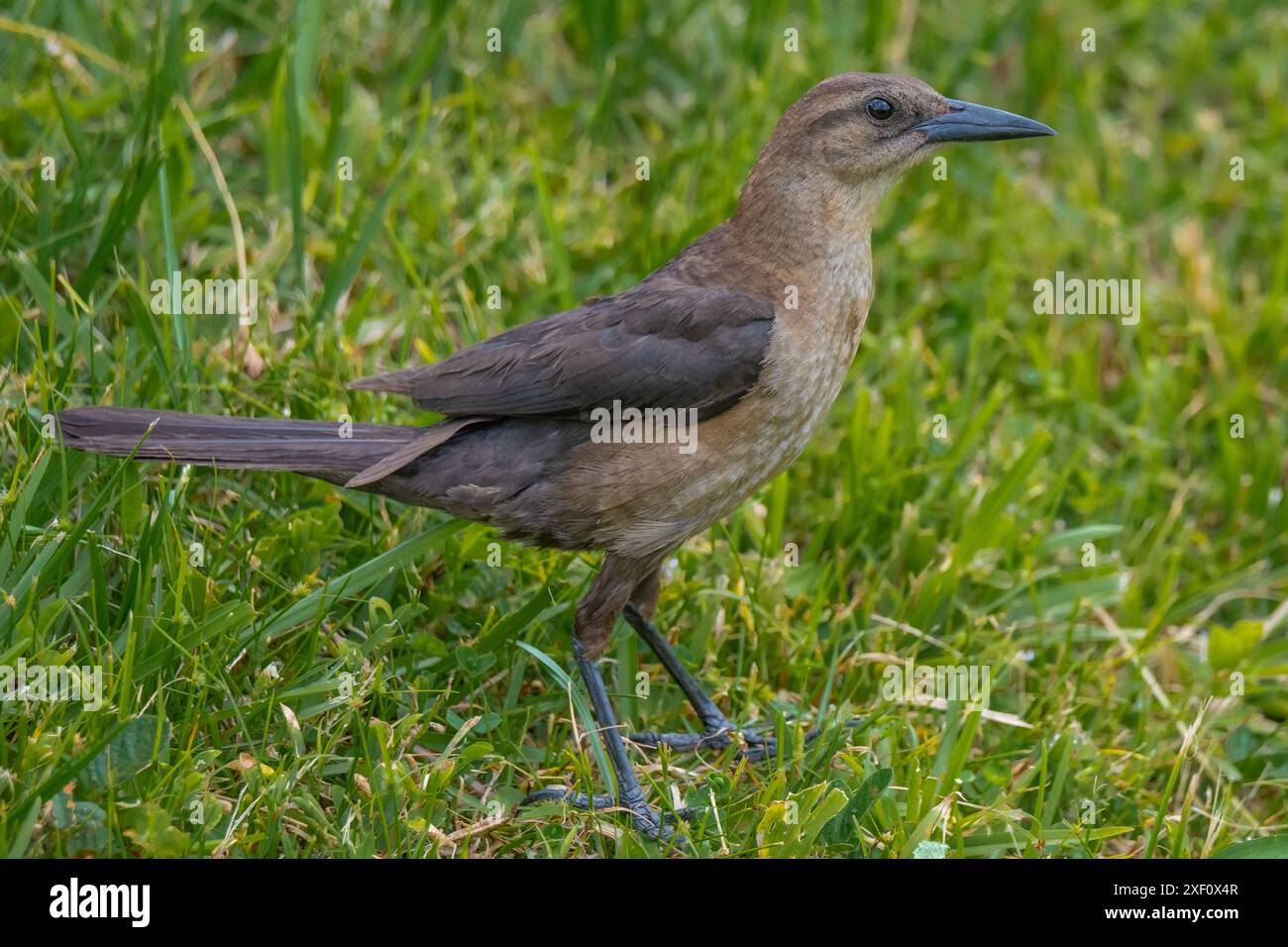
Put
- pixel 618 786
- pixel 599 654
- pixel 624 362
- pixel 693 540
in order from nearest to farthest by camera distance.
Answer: pixel 618 786
pixel 624 362
pixel 599 654
pixel 693 540

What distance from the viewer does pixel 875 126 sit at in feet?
14.4

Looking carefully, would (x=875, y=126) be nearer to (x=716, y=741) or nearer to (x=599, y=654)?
(x=599, y=654)

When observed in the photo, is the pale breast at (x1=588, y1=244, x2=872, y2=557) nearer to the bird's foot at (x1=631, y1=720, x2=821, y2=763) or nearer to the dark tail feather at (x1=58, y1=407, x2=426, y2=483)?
the bird's foot at (x1=631, y1=720, x2=821, y2=763)

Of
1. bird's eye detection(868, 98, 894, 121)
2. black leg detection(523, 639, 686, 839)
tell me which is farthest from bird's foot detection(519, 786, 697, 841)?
bird's eye detection(868, 98, 894, 121)

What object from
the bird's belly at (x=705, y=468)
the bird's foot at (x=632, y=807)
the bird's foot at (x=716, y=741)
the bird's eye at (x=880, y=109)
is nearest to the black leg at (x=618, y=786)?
the bird's foot at (x=632, y=807)

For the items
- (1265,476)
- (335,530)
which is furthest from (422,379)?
(1265,476)

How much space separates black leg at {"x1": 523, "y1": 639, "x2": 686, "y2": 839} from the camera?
3902mm

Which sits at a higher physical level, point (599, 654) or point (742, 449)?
point (742, 449)

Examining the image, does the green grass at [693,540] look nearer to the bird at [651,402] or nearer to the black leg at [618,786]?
the black leg at [618,786]

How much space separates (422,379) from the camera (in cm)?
432

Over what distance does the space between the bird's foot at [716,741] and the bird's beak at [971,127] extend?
1746 millimetres

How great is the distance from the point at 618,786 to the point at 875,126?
78.1 inches

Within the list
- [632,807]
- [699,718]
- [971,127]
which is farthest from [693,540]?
[971,127]
